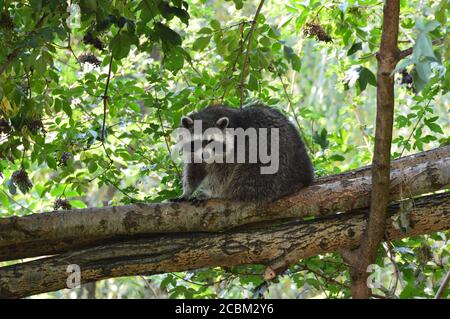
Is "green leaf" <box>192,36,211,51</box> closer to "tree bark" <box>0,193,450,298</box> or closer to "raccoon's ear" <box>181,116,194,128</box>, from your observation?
"raccoon's ear" <box>181,116,194,128</box>

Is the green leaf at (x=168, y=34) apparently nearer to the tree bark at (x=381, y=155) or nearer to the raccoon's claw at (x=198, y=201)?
the raccoon's claw at (x=198, y=201)

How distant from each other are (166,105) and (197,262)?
4.59 feet

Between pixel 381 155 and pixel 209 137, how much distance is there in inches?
63.5

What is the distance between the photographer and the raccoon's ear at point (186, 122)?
4.53 metres

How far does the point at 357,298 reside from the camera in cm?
340

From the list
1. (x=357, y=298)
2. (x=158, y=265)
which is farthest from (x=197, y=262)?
(x=357, y=298)

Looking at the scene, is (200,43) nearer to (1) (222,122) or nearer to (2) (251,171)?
(1) (222,122)

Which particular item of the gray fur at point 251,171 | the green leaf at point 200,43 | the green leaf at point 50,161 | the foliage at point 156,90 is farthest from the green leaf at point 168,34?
the green leaf at point 50,161

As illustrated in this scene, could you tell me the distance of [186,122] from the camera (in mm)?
4555

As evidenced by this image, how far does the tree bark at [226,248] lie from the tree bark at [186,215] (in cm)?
9

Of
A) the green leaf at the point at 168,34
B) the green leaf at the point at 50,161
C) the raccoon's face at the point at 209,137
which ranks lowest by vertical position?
the green leaf at the point at 50,161

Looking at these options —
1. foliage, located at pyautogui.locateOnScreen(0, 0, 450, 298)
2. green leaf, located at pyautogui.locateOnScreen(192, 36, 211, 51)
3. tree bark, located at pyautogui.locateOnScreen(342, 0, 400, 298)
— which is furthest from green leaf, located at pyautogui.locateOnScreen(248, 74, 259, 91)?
tree bark, located at pyautogui.locateOnScreen(342, 0, 400, 298)

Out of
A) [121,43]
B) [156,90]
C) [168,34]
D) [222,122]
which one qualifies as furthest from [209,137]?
[121,43]
